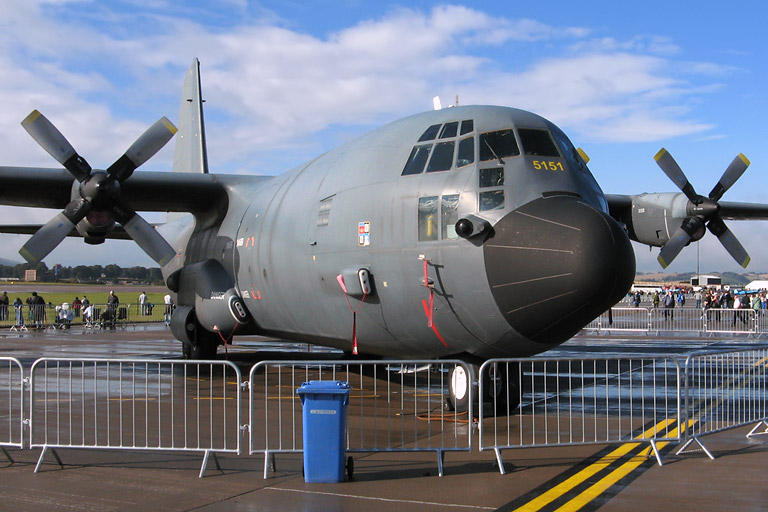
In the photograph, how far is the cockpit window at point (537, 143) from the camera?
966 cm

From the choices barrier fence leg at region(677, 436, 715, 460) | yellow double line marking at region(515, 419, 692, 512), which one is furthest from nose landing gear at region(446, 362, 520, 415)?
barrier fence leg at region(677, 436, 715, 460)

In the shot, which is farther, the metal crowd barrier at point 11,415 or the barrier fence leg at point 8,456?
the metal crowd barrier at point 11,415

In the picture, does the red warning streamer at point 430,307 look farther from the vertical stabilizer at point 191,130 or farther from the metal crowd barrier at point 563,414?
the vertical stabilizer at point 191,130

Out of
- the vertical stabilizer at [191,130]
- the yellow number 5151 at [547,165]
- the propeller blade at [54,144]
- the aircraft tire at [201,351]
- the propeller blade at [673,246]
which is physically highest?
the vertical stabilizer at [191,130]

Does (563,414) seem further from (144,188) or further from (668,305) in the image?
(668,305)

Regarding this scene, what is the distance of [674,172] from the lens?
16844 millimetres

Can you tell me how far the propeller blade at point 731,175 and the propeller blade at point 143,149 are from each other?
12459 mm

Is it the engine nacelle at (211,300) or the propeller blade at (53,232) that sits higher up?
the propeller blade at (53,232)

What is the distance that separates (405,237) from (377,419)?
2.65m

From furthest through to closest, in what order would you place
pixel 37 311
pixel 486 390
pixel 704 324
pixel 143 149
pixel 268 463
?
pixel 37 311 < pixel 704 324 < pixel 143 149 < pixel 486 390 < pixel 268 463

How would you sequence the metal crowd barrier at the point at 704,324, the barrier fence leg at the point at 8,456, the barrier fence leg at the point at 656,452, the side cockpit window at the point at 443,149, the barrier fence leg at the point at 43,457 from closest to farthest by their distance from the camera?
the barrier fence leg at the point at 43,457 → the barrier fence leg at the point at 656,452 → the barrier fence leg at the point at 8,456 → the side cockpit window at the point at 443,149 → the metal crowd barrier at the point at 704,324

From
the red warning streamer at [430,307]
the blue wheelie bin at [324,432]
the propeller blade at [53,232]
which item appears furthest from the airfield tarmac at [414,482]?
the propeller blade at [53,232]

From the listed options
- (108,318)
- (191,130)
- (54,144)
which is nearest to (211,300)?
(54,144)

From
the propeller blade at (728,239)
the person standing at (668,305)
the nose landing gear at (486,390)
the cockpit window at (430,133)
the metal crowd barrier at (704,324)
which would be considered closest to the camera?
the nose landing gear at (486,390)
